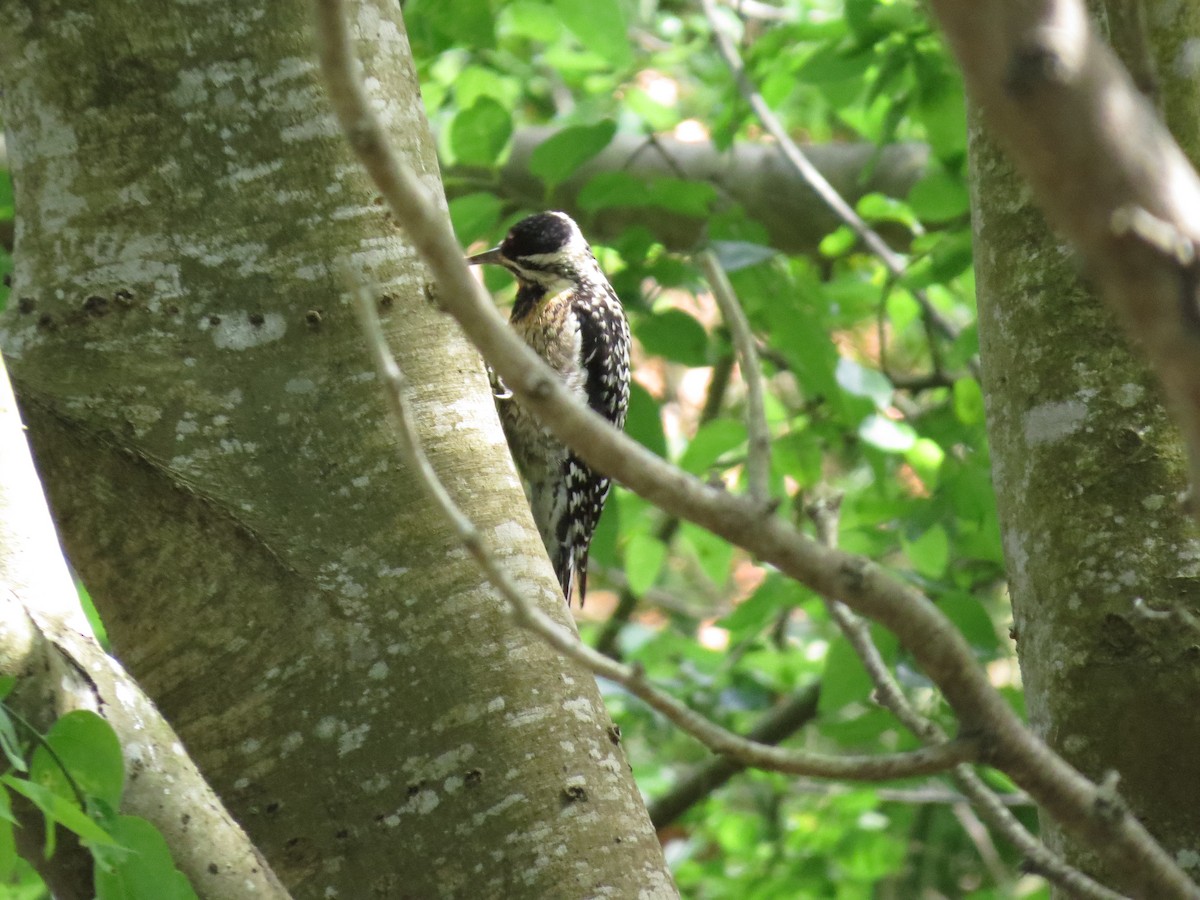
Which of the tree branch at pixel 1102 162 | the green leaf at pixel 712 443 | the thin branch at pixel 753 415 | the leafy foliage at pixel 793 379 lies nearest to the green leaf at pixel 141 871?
the thin branch at pixel 753 415

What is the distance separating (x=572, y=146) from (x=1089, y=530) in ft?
4.62

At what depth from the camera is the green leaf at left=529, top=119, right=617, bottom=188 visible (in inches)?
102

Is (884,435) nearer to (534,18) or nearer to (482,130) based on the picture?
(482,130)

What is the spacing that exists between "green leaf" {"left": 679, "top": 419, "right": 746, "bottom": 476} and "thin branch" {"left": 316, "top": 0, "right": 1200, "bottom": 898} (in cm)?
210

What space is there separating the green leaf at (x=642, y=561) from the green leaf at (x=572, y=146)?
1.32 m

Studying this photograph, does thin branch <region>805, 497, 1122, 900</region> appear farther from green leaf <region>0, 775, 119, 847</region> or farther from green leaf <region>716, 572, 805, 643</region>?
green leaf <region>716, 572, 805, 643</region>

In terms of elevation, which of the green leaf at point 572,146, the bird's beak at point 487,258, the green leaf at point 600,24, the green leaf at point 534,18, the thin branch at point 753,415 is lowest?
the thin branch at point 753,415

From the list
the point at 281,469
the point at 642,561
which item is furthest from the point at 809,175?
the point at 281,469

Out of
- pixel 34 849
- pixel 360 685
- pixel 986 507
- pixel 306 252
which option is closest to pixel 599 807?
pixel 360 685

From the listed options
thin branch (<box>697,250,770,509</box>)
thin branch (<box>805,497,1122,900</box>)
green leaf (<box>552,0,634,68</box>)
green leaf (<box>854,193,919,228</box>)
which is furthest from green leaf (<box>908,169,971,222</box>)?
thin branch (<box>697,250,770,509</box>)

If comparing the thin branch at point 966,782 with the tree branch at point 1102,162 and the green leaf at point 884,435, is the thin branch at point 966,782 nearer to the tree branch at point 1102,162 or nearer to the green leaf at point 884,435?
the tree branch at point 1102,162

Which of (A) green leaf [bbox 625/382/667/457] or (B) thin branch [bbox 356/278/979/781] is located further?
(A) green leaf [bbox 625/382/667/457]

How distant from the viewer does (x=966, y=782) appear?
3.85ft

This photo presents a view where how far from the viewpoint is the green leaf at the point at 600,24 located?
249cm
